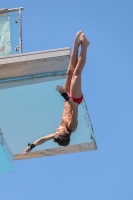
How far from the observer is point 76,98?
9539 mm

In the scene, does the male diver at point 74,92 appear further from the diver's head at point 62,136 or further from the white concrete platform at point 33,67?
the white concrete platform at point 33,67

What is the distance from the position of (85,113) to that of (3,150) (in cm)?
246

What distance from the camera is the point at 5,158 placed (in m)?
9.98

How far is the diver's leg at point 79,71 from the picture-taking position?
9391 millimetres

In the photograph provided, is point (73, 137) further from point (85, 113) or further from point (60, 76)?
point (60, 76)

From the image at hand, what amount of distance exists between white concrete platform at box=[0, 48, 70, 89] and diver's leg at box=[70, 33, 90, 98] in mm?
879

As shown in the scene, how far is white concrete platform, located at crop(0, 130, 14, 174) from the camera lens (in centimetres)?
958

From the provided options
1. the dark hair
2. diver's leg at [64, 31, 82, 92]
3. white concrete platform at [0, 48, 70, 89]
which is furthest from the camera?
white concrete platform at [0, 48, 70, 89]

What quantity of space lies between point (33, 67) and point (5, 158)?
7.50ft

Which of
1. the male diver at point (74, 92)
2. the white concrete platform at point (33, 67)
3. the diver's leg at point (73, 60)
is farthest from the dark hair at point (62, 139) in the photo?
the white concrete platform at point (33, 67)

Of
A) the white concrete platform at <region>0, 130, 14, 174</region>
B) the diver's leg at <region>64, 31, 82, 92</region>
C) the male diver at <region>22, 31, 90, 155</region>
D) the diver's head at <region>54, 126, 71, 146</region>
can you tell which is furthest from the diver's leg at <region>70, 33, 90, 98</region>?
the white concrete platform at <region>0, 130, 14, 174</region>

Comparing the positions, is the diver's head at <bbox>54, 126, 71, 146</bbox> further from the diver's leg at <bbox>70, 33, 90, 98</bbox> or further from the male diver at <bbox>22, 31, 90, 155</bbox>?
the diver's leg at <bbox>70, 33, 90, 98</bbox>

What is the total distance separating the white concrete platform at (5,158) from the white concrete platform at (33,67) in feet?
5.75

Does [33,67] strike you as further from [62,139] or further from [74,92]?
[62,139]
